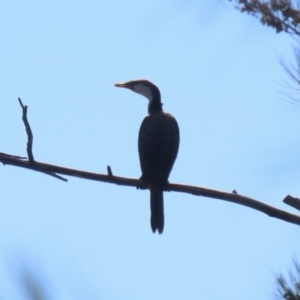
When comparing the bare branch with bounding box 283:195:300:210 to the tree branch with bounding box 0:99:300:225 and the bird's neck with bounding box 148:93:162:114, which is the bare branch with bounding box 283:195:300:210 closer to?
the tree branch with bounding box 0:99:300:225

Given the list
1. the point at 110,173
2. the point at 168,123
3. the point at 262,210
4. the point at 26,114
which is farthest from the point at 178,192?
the point at 168,123

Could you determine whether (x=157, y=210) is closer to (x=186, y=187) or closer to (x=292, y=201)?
(x=186, y=187)

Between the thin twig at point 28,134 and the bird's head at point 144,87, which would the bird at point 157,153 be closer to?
the bird's head at point 144,87

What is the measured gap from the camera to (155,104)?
5.22 meters

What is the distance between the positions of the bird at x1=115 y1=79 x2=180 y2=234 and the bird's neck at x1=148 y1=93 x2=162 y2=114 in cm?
12

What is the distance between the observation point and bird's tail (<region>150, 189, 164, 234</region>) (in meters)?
4.20

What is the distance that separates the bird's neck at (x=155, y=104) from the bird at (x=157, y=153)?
124 millimetres

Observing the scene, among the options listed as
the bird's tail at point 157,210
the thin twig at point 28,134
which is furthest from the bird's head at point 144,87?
the thin twig at point 28,134

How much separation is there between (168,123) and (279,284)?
2.76 m

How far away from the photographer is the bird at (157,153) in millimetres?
4211

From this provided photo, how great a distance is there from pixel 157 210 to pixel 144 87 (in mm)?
1494

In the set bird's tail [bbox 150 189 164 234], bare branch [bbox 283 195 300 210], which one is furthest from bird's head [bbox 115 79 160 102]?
bare branch [bbox 283 195 300 210]

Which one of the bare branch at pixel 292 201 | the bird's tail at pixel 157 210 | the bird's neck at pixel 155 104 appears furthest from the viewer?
the bird's neck at pixel 155 104

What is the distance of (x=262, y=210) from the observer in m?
2.88
